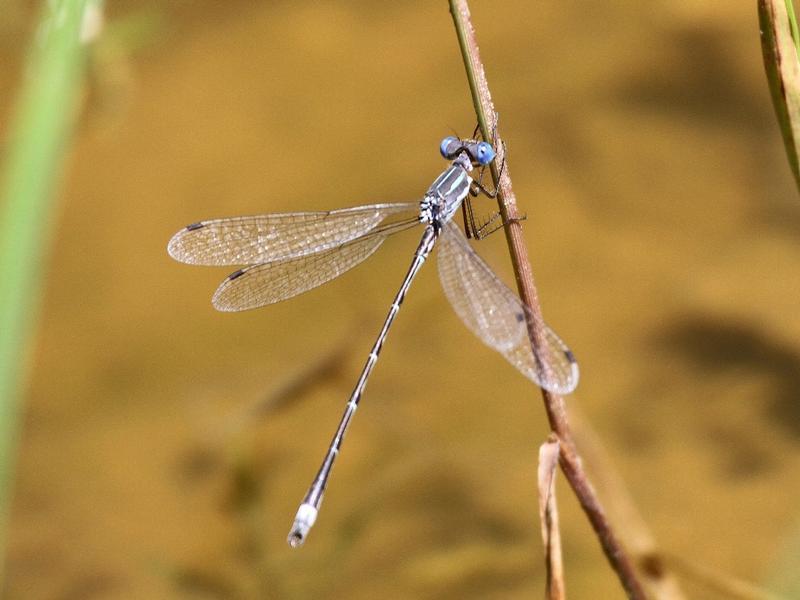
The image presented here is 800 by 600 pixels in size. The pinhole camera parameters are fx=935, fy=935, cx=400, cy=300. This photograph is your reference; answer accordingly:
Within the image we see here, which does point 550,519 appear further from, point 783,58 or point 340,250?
point 340,250

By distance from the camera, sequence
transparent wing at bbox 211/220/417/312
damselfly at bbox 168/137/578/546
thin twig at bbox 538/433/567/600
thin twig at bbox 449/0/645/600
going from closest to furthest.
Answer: thin twig at bbox 449/0/645/600 → thin twig at bbox 538/433/567/600 → damselfly at bbox 168/137/578/546 → transparent wing at bbox 211/220/417/312

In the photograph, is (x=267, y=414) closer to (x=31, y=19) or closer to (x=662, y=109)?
(x=662, y=109)

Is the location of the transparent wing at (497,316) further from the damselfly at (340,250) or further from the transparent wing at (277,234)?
the transparent wing at (277,234)

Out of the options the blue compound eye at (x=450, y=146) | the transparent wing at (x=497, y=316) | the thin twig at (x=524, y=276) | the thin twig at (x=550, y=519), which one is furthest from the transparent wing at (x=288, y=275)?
the thin twig at (x=550, y=519)

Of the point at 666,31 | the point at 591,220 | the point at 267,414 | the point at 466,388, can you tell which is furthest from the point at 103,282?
the point at 666,31

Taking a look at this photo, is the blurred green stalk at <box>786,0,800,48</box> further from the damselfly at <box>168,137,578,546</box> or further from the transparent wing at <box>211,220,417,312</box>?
the transparent wing at <box>211,220,417,312</box>

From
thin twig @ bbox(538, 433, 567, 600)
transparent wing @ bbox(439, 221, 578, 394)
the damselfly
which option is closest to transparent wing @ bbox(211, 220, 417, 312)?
the damselfly

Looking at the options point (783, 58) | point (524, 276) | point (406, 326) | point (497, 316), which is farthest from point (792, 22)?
point (406, 326)
